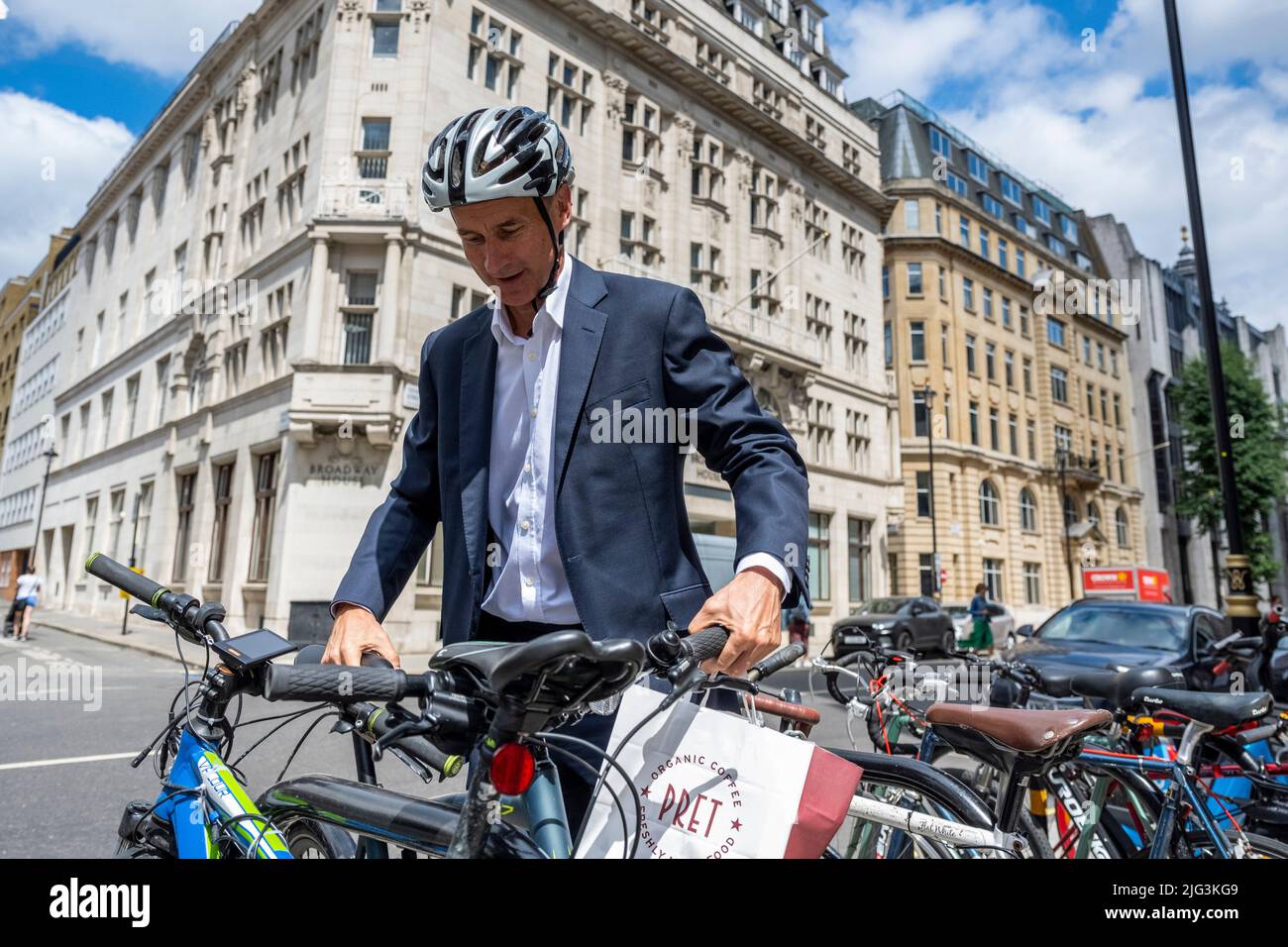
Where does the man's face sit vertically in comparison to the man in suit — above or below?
above

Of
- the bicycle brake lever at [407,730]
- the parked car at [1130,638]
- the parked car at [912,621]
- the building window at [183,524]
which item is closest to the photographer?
the bicycle brake lever at [407,730]

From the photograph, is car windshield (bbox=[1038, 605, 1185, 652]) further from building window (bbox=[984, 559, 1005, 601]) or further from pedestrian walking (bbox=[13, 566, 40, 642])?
building window (bbox=[984, 559, 1005, 601])

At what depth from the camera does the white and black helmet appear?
144cm

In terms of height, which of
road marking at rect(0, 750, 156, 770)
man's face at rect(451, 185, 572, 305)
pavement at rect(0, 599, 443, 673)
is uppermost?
man's face at rect(451, 185, 572, 305)

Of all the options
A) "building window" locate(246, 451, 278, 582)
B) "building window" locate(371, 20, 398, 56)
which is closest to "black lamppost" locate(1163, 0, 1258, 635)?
"building window" locate(371, 20, 398, 56)

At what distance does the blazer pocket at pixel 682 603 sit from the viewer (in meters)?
1.55

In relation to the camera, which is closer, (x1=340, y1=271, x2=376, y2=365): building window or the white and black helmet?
the white and black helmet

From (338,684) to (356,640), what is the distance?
0.46 meters

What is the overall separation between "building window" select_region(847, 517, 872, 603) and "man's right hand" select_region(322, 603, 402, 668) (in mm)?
31101

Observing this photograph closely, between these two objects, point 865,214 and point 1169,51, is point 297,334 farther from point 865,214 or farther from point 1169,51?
point 865,214

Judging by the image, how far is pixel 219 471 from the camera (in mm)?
22453

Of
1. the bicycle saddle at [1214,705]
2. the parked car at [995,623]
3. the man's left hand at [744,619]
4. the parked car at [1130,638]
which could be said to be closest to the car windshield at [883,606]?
the parked car at [995,623]

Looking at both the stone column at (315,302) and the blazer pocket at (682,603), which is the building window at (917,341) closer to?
the stone column at (315,302)

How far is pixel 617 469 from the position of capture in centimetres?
158
